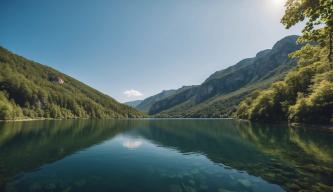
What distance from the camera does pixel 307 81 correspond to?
108 m

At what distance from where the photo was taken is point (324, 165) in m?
27.3

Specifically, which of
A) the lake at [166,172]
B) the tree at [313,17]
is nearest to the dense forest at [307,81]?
the tree at [313,17]

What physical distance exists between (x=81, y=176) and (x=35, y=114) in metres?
198

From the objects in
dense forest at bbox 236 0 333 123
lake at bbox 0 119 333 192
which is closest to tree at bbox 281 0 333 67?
dense forest at bbox 236 0 333 123

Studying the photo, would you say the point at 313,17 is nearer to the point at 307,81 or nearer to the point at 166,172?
the point at 166,172

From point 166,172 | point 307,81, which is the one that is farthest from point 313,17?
point 307,81

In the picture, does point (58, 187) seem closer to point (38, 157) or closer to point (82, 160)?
point (82, 160)

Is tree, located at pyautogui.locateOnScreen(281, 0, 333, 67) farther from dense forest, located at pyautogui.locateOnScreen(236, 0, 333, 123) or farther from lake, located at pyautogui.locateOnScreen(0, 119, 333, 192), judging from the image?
lake, located at pyautogui.locateOnScreen(0, 119, 333, 192)

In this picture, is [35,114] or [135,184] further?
[35,114]

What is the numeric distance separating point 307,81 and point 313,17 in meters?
113

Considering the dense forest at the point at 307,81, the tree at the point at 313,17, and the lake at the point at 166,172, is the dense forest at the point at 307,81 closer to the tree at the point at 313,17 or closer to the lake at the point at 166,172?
the tree at the point at 313,17

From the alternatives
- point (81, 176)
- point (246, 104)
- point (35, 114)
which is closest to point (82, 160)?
point (81, 176)

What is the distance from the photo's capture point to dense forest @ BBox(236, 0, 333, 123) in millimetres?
13984

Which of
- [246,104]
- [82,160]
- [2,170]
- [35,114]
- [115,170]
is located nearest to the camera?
[2,170]
